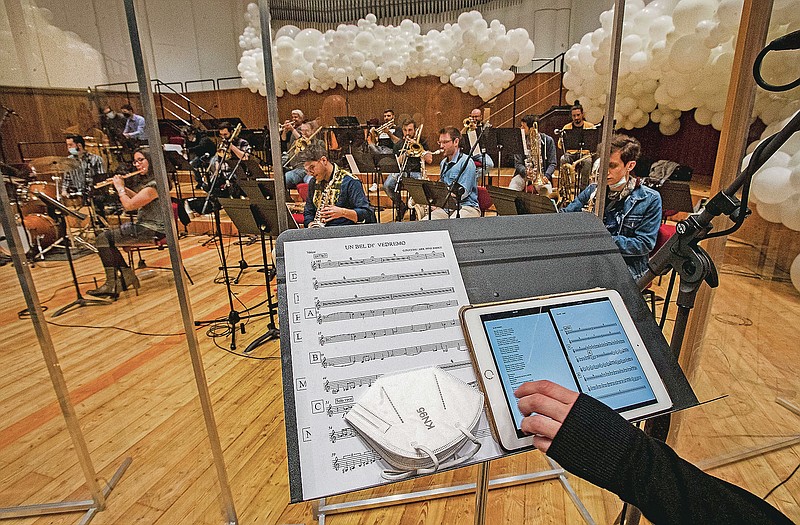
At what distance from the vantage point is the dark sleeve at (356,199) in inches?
119

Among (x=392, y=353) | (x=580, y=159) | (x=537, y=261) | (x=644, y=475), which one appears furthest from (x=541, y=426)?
(x=580, y=159)

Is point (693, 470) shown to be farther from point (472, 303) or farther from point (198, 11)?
point (198, 11)

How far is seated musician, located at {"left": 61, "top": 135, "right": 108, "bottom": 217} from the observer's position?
1.56 m

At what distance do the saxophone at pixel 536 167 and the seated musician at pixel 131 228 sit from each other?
3.45 metres

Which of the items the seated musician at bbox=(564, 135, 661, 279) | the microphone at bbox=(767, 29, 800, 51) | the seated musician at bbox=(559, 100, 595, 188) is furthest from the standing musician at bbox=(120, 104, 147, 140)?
the seated musician at bbox=(559, 100, 595, 188)

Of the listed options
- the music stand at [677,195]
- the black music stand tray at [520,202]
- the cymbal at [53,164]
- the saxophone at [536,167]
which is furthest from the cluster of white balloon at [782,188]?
the cymbal at [53,164]

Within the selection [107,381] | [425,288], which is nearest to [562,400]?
[425,288]

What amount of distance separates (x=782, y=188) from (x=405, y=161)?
10.5 ft

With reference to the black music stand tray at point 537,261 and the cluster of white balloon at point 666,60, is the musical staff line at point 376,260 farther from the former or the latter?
the cluster of white balloon at point 666,60

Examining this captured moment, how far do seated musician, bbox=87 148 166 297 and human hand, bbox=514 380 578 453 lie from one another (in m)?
1.12

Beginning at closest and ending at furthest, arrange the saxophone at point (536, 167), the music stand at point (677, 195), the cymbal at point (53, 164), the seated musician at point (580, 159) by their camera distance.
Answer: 1. the cymbal at point (53, 164)
2. the music stand at point (677, 195)
3. the seated musician at point (580, 159)
4. the saxophone at point (536, 167)

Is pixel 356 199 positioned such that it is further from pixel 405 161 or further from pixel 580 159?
pixel 580 159

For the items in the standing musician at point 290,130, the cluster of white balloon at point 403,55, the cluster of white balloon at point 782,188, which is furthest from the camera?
the cluster of white balloon at point 403,55

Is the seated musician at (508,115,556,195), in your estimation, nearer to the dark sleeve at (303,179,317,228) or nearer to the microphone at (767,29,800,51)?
the dark sleeve at (303,179,317,228)
